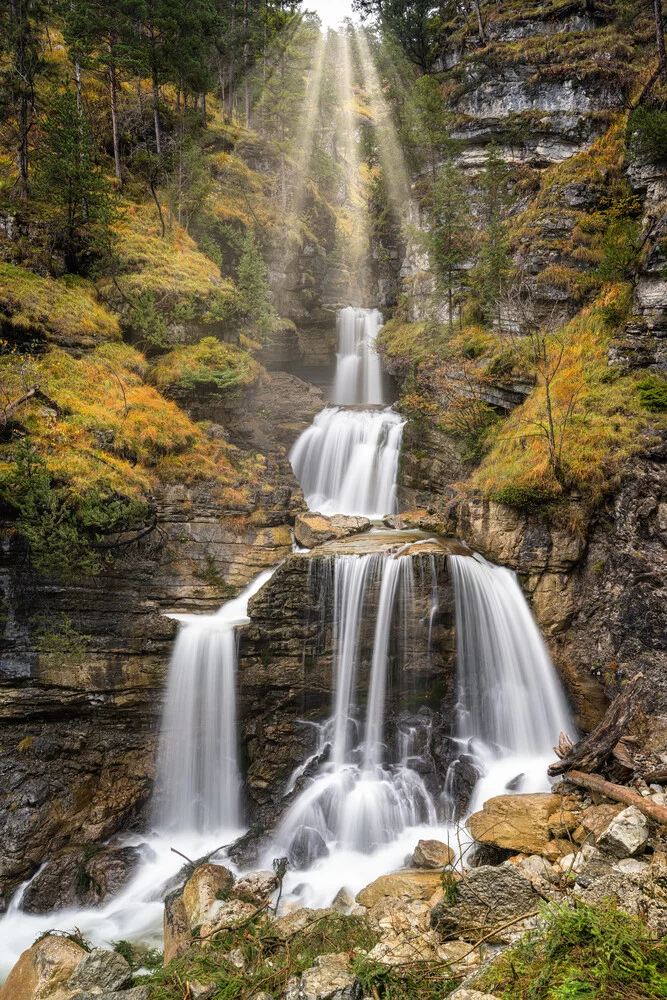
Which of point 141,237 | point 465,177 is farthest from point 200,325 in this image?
point 465,177

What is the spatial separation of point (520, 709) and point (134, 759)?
9051 mm

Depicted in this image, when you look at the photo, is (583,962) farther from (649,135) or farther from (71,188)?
(71,188)

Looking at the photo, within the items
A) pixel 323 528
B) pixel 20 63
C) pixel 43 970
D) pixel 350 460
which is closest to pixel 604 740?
pixel 323 528

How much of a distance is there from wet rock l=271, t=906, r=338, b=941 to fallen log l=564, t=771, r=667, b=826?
4.34 metres

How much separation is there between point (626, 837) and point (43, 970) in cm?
830

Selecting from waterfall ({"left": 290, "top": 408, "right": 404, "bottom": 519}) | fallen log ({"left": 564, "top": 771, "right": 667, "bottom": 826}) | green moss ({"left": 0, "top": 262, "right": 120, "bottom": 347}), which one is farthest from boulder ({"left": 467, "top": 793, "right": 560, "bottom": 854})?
green moss ({"left": 0, "top": 262, "right": 120, "bottom": 347})

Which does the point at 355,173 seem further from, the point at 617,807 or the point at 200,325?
the point at 617,807

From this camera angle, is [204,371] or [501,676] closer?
[501,676]

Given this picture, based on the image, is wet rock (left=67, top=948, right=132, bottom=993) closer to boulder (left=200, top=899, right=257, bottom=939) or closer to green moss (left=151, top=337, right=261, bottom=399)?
boulder (left=200, top=899, right=257, bottom=939)

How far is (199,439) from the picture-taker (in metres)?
Answer: 15.4

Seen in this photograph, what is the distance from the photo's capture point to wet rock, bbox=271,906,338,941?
563cm

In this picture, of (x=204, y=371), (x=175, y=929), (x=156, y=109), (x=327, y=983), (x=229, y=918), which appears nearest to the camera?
(x=327, y=983)

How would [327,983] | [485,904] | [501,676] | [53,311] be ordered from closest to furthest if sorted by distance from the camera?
[327,983] → [485,904] → [501,676] → [53,311]

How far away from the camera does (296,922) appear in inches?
243
